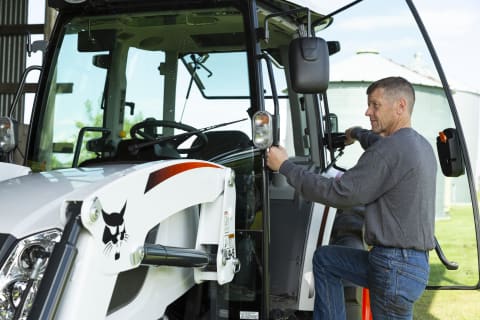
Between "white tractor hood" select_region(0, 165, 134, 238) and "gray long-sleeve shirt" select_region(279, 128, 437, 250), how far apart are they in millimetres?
1042

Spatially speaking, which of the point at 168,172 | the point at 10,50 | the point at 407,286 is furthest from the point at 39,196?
the point at 10,50

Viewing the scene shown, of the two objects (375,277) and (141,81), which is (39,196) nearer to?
(141,81)

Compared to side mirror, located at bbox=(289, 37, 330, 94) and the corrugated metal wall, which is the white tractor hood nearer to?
side mirror, located at bbox=(289, 37, 330, 94)

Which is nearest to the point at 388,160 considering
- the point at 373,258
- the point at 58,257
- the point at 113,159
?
the point at 373,258

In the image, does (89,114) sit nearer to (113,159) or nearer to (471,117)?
(113,159)

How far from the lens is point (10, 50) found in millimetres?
11508

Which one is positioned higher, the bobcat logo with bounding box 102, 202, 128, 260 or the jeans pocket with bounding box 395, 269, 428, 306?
the bobcat logo with bounding box 102, 202, 128, 260

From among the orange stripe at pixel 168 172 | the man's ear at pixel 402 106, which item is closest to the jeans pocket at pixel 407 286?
the man's ear at pixel 402 106

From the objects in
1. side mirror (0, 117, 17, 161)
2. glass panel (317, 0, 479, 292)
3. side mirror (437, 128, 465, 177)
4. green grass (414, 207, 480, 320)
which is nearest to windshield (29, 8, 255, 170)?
side mirror (0, 117, 17, 161)

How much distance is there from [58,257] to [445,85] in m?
2.57

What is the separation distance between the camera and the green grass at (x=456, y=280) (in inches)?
250

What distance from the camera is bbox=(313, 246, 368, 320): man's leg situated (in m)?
3.68

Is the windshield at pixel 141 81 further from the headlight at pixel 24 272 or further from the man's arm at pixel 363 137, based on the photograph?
the headlight at pixel 24 272

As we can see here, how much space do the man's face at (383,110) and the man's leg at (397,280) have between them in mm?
644
